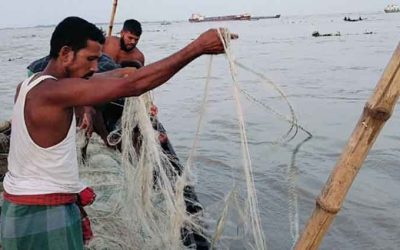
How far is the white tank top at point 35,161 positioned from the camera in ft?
7.07

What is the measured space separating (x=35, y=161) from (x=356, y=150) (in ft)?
4.53

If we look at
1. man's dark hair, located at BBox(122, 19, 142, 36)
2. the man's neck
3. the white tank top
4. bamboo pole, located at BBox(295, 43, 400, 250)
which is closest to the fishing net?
bamboo pole, located at BBox(295, 43, 400, 250)

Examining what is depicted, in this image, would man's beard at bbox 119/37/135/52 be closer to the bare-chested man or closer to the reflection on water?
the bare-chested man

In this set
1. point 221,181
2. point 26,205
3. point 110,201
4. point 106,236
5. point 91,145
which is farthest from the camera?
point 221,181

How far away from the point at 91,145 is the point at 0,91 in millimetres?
12790

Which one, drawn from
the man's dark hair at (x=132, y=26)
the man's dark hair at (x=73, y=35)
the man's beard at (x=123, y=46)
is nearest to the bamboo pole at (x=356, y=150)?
the man's dark hair at (x=73, y=35)

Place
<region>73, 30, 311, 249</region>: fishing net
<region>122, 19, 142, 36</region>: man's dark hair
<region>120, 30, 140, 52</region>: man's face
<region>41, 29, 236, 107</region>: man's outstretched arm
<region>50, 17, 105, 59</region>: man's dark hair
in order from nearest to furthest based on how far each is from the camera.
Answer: <region>41, 29, 236, 107</region>: man's outstretched arm < <region>50, 17, 105, 59</region>: man's dark hair < <region>73, 30, 311, 249</region>: fishing net < <region>122, 19, 142, 36</region>: man's dark hair < <region>120, 30, 140, 52</region>: man's face

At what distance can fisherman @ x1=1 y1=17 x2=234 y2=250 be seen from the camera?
6.86 ft

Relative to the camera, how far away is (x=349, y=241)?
17.1ft

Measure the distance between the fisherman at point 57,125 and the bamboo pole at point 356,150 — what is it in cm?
68

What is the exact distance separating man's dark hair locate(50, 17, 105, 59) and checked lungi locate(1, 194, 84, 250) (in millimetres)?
697

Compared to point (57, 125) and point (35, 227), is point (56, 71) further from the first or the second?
point (35, 227)

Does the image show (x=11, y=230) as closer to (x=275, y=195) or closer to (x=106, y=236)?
(x=106, y=236)

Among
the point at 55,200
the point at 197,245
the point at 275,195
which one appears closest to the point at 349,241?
the point at 275,195
